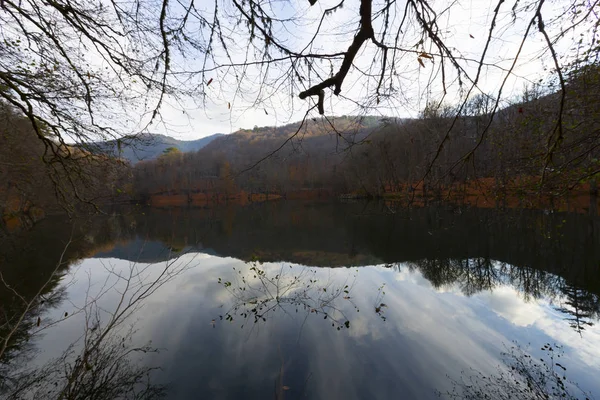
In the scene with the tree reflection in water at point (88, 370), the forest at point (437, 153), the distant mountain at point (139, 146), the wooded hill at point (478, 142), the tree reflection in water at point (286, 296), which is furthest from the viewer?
the tree reflection in water at point (286, 296)

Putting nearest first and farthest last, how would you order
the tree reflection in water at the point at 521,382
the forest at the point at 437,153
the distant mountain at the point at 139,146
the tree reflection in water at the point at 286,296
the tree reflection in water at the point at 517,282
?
the forest at the point at 437,153 → the distant mountain at the point at 139,146 → the tree reflection in water at the point at 521,382 → the tree reflection in water at the point at 517,282 → the tree reflection in water at the point at 286,296

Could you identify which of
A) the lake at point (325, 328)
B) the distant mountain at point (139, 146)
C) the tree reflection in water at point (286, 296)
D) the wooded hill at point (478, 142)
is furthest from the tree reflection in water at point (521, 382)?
the distant mountain at point (139, 146)

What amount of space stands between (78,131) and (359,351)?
4.99 meters

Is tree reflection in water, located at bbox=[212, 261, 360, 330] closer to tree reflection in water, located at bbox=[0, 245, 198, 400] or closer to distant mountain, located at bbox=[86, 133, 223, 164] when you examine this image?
tree reflection in water, located at bbox=[0, 245, 198, 400]

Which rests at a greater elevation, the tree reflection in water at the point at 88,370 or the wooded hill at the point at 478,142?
the wooded hill at the point at 478,142

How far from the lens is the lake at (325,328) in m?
3.32

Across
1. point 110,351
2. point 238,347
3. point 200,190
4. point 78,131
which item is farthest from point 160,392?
point 200,190

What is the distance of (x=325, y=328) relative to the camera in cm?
472

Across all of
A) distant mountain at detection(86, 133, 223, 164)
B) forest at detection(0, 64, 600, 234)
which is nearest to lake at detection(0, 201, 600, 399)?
forest at detection(0, 64, 600, 234)

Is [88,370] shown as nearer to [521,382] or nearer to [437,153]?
[437,153]

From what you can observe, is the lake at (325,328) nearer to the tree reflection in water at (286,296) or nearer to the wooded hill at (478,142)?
the tree reflection in water at (286,296)

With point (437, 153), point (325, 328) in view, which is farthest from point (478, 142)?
point (325, 328)

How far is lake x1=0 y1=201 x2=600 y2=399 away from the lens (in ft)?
10.9

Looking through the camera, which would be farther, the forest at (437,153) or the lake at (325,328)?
the lake at (325,328)
